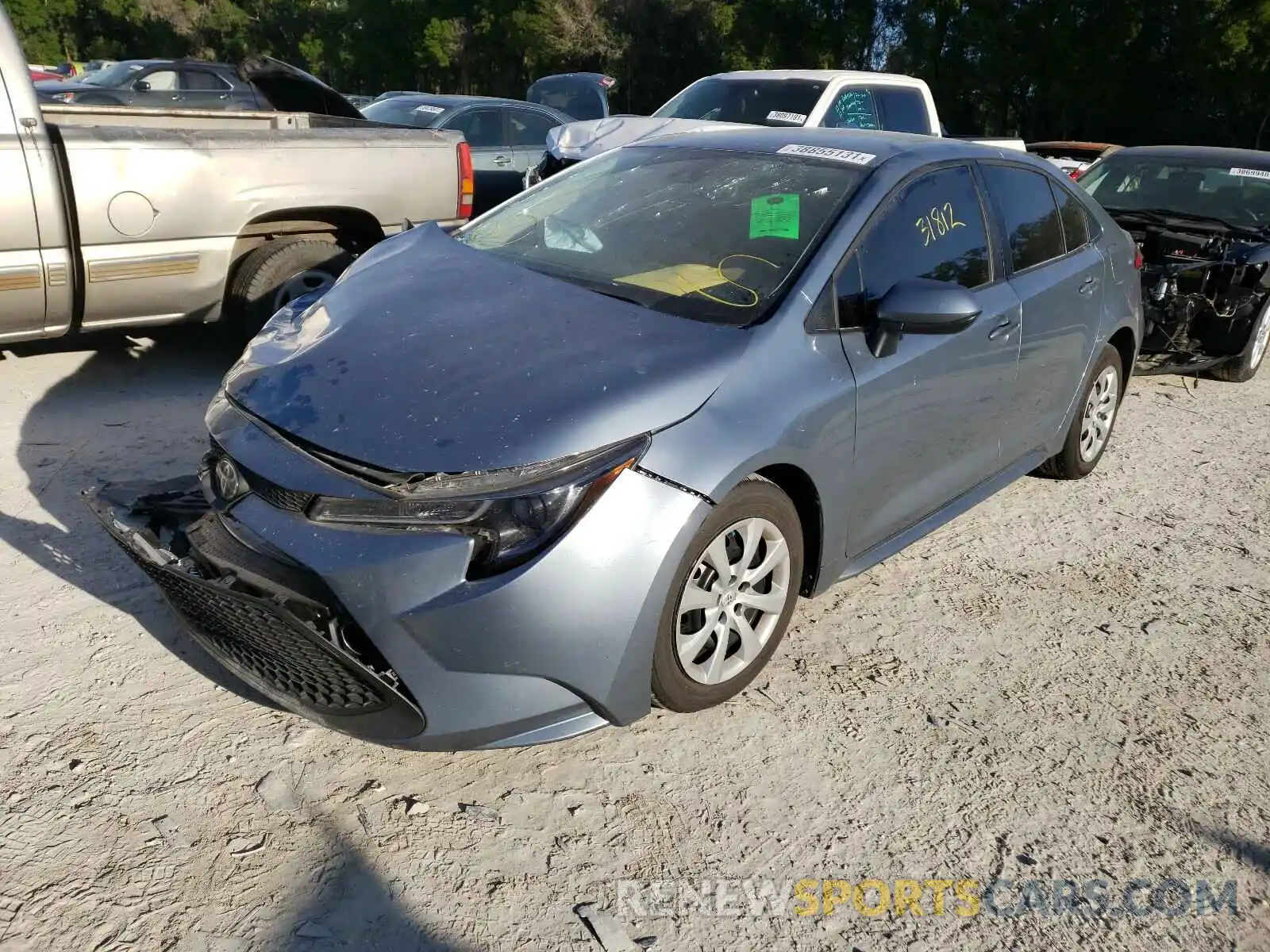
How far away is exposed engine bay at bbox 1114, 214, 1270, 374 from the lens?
658 cm

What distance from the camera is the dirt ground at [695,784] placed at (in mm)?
2396

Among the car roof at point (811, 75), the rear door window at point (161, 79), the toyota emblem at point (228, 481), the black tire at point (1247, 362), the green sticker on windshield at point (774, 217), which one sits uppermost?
the green sticker on windshield at point (774, 217)

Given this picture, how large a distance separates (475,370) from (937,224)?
1.90m

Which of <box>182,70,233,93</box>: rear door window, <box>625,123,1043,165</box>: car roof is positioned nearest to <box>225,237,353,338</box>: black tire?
<box>625,123,1043,165</box>: car roof

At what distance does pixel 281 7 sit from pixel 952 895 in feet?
165

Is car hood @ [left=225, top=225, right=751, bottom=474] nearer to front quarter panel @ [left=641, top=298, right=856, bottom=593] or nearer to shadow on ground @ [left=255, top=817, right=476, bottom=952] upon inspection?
front quarter panel @ [left=641, top=298, right=856, bottom=593]

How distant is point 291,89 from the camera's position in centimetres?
794

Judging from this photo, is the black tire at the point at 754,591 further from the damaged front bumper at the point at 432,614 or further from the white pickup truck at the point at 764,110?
the white pickup truck at the point at 764,110

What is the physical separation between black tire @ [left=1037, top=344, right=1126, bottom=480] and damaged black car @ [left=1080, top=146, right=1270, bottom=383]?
137 centimetres

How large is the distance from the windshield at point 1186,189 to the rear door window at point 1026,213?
341 centimetres

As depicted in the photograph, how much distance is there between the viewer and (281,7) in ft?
148

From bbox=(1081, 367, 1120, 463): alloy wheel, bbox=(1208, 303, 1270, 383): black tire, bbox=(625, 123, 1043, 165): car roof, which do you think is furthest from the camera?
bbox=(1208, 303, 1270, 383): black tire

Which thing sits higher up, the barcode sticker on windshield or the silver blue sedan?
the barcode sticker on windshield

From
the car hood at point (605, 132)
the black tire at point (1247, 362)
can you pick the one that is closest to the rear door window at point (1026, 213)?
the black tire at point (1247, 362)
